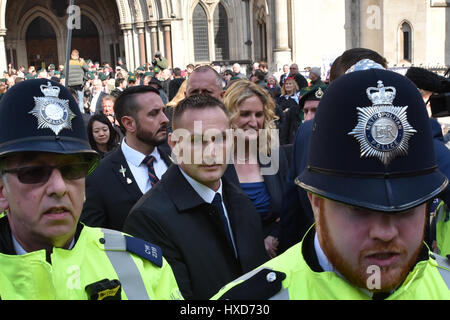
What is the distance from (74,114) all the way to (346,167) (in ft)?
3.24

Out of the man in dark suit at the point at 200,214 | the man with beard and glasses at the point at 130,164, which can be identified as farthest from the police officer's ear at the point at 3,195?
the man with beard and glasses at the point at 130,164

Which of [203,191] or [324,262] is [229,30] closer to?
[203,191]

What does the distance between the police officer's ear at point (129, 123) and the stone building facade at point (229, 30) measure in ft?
25.6

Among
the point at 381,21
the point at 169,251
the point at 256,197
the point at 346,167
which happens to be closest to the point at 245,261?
the point at 169,251

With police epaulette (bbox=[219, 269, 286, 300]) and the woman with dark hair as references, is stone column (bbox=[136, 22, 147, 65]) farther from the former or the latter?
police epaulette (bbox=[219, 269, 286, 300])

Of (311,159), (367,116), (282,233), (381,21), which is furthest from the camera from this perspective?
(381,21)

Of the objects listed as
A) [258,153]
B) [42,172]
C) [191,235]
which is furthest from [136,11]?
[42,172]

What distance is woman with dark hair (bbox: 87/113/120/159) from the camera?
18.4 feet

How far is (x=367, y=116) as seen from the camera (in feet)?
4.45

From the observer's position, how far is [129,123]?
157 inches

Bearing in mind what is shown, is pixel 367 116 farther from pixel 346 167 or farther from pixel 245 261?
pixel 245 261

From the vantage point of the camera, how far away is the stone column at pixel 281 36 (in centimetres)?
1789

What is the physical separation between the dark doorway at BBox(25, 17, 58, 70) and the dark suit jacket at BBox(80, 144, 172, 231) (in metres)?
30.9

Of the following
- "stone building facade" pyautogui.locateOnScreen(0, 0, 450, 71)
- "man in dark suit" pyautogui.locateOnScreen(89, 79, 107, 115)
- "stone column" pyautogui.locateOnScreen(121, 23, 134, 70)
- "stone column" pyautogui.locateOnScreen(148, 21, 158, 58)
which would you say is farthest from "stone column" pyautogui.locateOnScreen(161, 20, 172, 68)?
"man in dark suit" pyautogui.locateOnScreen(89, 79, 107, 115)
